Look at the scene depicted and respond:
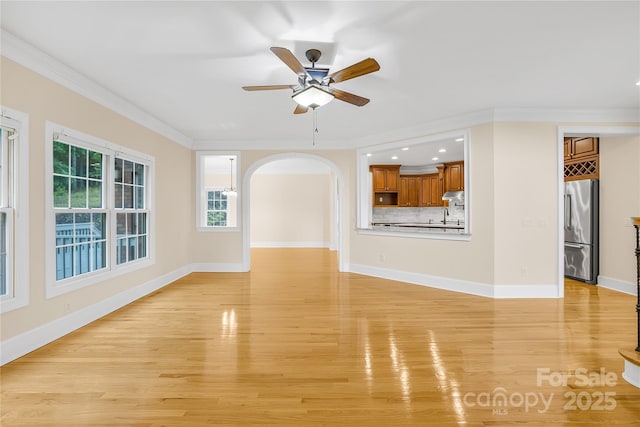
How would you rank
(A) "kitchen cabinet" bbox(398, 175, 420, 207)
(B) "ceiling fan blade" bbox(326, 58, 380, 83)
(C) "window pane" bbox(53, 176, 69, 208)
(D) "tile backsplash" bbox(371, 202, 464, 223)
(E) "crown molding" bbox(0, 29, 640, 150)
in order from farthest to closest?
(D) "tile backsplash" bbox(371, 202, 464, 223), (A) "kitchen cabinet" bbox(398, 175, 420, 207), (C) "window pane" bbox(53, 176, 69, 208), (E) "crown molding" bbox(0, 29, 640, 150), (B) "ceiling fan blade" bbox(326, 58, 380, 83)

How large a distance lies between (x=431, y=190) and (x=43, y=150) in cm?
896

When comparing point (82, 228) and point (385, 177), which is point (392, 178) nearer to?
point (385, 177)

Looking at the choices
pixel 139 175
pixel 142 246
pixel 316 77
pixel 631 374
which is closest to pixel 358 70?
pixel 316 77

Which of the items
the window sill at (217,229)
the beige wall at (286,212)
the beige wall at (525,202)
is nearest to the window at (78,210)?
the window sill at (217,229)

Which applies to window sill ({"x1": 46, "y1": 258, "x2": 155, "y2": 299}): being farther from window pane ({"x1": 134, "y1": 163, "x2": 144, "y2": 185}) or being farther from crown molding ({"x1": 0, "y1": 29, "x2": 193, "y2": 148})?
crown molding ({"x1": 0, "y1": 29, "x2": 193, "y2": 148})

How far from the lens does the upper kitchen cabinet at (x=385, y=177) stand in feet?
31.5

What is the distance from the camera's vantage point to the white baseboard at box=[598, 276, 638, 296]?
4.57 m

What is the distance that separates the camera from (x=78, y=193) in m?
3.45

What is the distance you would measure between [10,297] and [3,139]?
1.34 meters

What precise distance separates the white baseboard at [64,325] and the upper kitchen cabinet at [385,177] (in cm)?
682

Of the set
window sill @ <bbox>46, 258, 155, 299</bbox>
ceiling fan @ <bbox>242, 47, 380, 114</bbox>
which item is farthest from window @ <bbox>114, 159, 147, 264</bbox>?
ceiling fan @ <bbox>242, 47, 380, 114</bbox>

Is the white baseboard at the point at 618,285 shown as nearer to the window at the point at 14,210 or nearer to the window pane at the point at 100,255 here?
the window pane at the point at 100,255

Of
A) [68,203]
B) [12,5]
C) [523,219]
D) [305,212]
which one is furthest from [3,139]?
[305,212]

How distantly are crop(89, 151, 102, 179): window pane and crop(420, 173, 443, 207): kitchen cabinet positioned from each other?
8.30 metres
